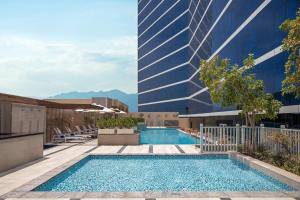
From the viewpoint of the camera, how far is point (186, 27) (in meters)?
74.8

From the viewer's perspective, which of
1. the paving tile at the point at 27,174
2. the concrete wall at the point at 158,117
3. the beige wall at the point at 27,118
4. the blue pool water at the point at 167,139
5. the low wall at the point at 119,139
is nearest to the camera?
the paving tile at the point at 27,174

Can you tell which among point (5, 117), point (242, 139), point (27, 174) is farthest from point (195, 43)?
point (27, 174)

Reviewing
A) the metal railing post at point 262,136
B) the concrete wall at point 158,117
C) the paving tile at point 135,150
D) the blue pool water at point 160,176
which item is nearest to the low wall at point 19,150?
the blue pool water at point 160,176

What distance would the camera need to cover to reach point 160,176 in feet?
41.3

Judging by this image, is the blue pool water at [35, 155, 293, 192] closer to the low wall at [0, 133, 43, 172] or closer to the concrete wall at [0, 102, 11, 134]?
the low wall at [0, 133, 43, 172]

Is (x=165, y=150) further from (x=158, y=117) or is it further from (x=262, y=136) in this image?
(x=158, y=117)

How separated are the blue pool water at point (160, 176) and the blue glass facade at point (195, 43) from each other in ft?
19.8

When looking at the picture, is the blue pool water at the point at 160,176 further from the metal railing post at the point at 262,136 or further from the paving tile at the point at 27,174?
the metal railing post at the point at 262,136

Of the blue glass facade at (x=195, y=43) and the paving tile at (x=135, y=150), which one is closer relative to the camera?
the paving tile at (x=135, y=150)

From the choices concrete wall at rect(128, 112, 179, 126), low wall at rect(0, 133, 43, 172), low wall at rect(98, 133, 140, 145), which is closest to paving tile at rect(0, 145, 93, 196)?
low wall at rect(0, 133, 43, 172)

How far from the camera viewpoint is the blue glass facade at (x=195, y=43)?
2020 centimetres

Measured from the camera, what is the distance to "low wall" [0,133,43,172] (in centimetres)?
1118

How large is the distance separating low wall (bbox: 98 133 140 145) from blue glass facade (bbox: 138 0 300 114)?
27.2ft

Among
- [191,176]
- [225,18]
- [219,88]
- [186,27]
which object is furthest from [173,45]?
[191,176]
